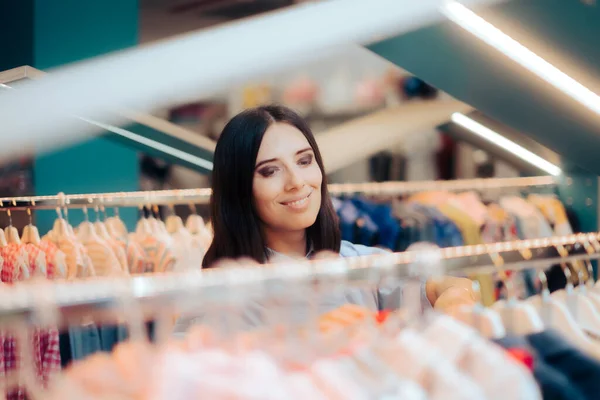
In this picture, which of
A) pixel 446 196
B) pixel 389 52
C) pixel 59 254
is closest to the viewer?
pixel 389 52

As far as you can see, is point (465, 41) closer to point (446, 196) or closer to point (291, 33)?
point (291, 33)

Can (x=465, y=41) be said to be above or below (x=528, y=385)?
above

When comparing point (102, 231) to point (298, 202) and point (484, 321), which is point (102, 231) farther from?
point (484, 321)

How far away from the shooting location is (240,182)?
2113 mm

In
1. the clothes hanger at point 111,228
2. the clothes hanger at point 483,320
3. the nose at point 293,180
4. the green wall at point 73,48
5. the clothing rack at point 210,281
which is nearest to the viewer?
the clothing rack at point 210,281

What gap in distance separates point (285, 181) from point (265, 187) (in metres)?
0.06

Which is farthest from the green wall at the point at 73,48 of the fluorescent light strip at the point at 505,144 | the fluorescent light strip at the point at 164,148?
the fluorescent light strip at the point at 505,144

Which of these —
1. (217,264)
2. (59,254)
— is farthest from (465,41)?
(59,254)

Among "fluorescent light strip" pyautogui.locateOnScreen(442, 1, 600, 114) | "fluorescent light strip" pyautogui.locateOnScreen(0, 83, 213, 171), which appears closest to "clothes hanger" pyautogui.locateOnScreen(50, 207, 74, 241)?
"fluorescent light strip" pyautogui.locateOnScreen(0, 83, 213, 171)

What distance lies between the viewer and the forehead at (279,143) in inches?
81.7

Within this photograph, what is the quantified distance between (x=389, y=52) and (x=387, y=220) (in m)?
1.38

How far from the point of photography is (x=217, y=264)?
7.07 ft

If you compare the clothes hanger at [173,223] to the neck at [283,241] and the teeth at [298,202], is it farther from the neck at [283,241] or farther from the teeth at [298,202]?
the teeth at [298,202]

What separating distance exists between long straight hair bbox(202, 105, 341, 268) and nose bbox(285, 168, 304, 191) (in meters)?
0.11
